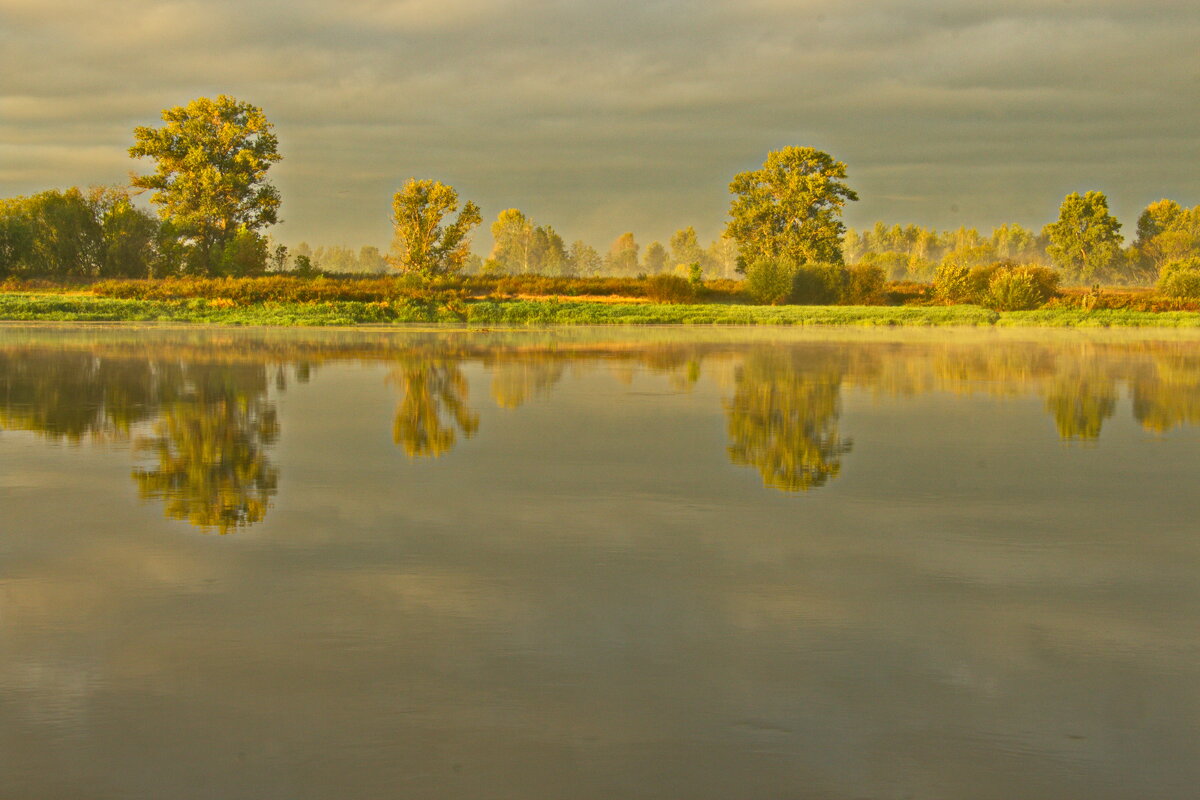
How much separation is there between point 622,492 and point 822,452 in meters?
3.31

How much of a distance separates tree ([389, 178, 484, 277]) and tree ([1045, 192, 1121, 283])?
83.9 meters

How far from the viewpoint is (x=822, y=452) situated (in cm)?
1313

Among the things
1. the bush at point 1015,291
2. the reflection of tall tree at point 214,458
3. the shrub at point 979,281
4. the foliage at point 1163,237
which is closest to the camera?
the reflection of tall tree at point 214,458

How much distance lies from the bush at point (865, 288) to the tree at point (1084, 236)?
76.1 meters

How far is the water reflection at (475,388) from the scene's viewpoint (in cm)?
1238

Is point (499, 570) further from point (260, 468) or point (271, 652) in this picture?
point (260, 468)

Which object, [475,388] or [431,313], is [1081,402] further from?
[431,313]

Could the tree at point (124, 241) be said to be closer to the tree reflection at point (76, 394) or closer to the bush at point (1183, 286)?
the tree reflection at point (76, 394)

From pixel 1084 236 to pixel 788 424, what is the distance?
138504 millimetres

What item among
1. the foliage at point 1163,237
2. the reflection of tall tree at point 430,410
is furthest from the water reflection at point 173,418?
the foliage at point 1163,237

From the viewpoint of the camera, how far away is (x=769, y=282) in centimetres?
7169

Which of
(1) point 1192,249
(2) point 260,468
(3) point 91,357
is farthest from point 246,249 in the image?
(1) point 1192,249

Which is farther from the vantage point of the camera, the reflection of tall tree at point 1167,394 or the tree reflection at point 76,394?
the reflection of tall tree at point 1167,394

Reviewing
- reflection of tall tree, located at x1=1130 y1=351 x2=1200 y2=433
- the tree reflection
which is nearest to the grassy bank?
the tree reflection
